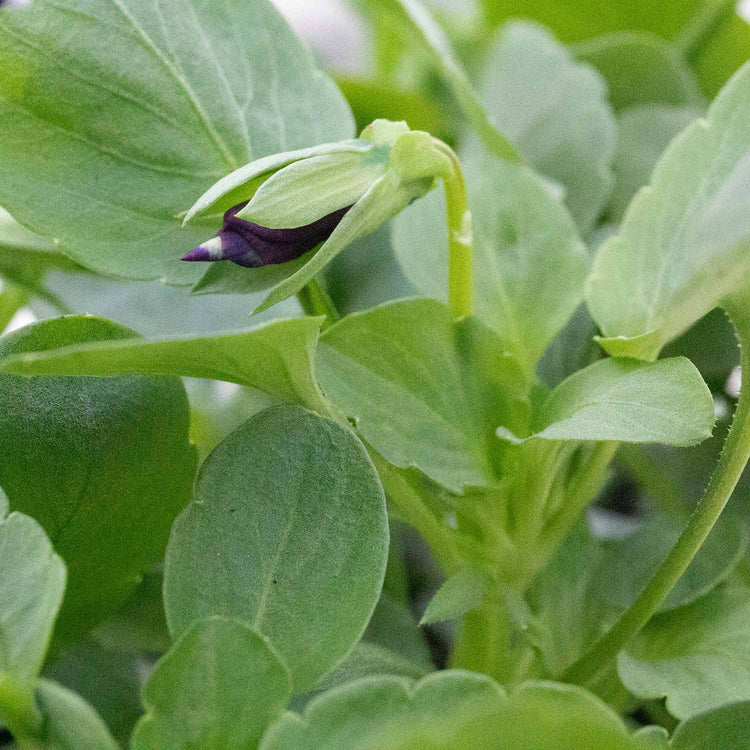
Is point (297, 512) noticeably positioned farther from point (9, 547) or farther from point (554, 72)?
point (554, 72)

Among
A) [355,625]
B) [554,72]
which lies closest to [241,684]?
[355,625]

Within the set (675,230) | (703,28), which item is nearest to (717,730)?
(675,230)

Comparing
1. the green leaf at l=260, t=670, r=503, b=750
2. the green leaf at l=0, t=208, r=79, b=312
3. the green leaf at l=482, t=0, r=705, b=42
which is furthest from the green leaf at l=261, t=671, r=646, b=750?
the green leaf at l=482, t=0, r=705, b=42

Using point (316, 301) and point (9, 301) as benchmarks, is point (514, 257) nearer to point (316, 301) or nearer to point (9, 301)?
point (316, 301)

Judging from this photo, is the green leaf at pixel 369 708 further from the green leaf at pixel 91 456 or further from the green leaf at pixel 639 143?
the green leaf at pixel 639 143

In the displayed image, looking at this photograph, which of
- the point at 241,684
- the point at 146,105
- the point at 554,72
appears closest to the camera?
the point at 241,684

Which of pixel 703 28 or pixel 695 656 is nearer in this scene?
pixel 695 656

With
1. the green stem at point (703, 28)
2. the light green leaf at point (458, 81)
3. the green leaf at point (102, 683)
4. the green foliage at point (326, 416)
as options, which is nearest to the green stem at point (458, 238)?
the green foliage at point (326, 416)
